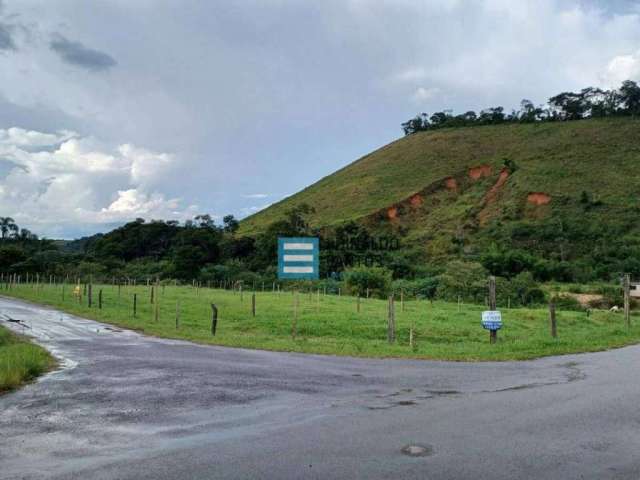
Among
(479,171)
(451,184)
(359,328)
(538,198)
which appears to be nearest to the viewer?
(359,328)

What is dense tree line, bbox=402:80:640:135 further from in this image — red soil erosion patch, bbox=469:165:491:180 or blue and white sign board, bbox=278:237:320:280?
blue and white sign board, bbox=278:237:320:280

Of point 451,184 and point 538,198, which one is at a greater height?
point 451,184

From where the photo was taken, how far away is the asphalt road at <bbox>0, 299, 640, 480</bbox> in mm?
6043

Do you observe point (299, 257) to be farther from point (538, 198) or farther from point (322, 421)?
point (538, 198)

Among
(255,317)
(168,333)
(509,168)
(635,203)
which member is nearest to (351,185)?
(509,168)

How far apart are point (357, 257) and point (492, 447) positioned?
70686mm

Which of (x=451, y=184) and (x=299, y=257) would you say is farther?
(x=451, y=184)

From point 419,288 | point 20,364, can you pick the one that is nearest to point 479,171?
point 419,288

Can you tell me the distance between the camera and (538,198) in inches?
3462

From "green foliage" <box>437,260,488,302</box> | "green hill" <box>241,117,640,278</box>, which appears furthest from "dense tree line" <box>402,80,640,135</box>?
"green foliage" <box>437,260,488,302</box>

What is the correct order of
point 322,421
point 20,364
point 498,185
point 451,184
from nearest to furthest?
point 322,421 < point 20,364 < point 498,185 < point 451,184

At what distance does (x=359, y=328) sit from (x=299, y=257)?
670cm

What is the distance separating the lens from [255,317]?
92.5 ft

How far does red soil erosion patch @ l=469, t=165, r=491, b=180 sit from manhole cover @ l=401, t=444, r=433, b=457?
106 metres
